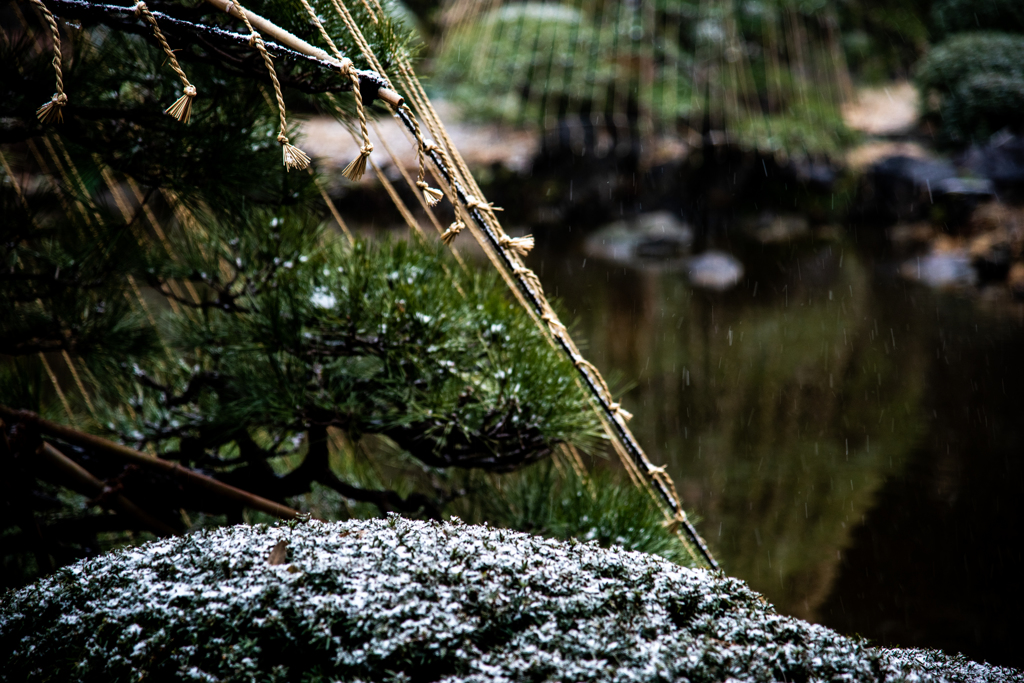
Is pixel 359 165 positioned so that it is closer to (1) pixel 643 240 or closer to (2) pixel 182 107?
(2) pixel 182 107

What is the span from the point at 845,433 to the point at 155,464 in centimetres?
192

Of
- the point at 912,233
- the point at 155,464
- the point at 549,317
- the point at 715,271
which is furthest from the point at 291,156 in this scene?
the point at 912,233

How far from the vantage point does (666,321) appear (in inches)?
121

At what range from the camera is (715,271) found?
3.72 metres

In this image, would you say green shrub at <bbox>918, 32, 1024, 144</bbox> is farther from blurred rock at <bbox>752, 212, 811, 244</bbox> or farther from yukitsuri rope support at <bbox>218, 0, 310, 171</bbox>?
yukitsuri rope support at <bbox>218, 0, 310, 171</bbox>

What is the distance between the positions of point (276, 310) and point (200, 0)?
1.38ft

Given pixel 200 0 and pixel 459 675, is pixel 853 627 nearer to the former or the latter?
pixel 459 675

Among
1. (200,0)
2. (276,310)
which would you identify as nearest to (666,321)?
(276,310)

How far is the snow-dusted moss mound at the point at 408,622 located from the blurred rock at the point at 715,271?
3.06 metres

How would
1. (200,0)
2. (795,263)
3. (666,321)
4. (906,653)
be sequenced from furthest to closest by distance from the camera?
A: 1. (795,263)
2. (666,321)
3. (200,0)
4. (906,653)

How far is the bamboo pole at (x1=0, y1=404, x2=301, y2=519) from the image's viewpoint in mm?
959

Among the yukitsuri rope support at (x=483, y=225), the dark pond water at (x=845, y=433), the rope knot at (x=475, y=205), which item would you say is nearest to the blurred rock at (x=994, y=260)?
the dark pond water at (x=845, y=433)

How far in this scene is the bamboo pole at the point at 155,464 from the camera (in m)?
0.96

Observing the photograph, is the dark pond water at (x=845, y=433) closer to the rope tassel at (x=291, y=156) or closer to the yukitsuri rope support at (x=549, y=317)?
the yukitsuri rope support at (x=549, y=317)
